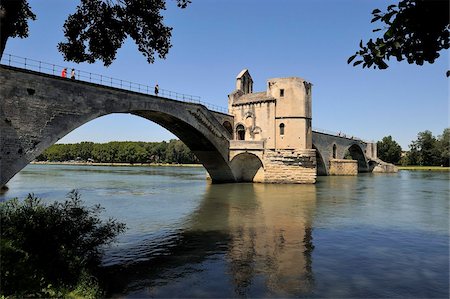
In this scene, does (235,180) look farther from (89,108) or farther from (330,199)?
(89,108)

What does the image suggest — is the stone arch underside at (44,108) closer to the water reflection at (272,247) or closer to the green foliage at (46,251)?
the green foliage at (46,251)

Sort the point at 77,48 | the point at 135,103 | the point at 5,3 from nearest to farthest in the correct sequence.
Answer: the point at 5,3 < the point at 77,48 < the point at 135,103

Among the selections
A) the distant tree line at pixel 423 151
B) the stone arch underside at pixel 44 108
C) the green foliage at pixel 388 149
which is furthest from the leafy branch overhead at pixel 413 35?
the green foliage at pixel 388 149

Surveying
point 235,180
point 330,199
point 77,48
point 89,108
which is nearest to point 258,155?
point 235,180

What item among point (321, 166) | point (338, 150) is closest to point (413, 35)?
point (321, 166)

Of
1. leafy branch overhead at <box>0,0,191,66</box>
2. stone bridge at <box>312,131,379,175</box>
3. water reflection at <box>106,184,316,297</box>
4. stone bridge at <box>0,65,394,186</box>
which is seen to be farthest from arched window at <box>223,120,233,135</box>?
leafy branch overhead at <box>0,0,191,66</box>

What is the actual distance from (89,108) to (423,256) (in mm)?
18518

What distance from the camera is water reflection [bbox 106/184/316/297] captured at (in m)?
8.27

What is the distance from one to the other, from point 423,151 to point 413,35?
98163 mm

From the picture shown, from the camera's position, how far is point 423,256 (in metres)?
11.2

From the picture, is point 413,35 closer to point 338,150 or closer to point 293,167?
point 293,167

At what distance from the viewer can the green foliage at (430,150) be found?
3255 inches

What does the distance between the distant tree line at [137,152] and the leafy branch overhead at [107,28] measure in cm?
9196

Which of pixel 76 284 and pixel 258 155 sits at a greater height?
pixel 258 155
